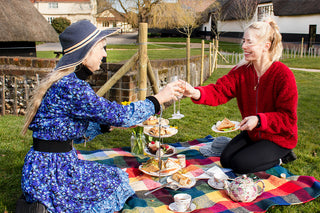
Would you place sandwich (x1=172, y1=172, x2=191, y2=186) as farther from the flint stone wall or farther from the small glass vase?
the flint stone wall

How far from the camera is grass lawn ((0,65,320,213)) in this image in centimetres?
362

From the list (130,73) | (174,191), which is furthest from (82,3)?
(174,191)

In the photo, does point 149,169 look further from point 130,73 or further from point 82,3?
point 82,3

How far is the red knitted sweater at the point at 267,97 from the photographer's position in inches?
140

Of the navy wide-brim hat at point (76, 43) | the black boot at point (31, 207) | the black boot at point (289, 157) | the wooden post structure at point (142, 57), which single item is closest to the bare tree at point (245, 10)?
the wooden post structure at point (142, 57)

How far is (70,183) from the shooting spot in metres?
2.72

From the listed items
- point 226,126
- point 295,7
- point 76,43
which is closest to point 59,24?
point 295,7

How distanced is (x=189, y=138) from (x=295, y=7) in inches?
1146

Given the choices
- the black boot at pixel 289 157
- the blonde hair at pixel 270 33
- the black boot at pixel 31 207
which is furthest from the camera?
the black boot at pixel 289 157

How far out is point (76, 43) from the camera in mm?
2662

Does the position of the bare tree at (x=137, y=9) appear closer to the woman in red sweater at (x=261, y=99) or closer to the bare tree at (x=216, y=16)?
the bare tree at (x=216, y=16)

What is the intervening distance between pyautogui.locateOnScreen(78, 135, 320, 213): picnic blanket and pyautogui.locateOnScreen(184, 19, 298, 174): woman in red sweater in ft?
0.81

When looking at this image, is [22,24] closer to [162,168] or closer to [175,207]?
[162,168]

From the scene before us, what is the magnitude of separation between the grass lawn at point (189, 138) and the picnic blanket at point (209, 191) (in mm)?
138
